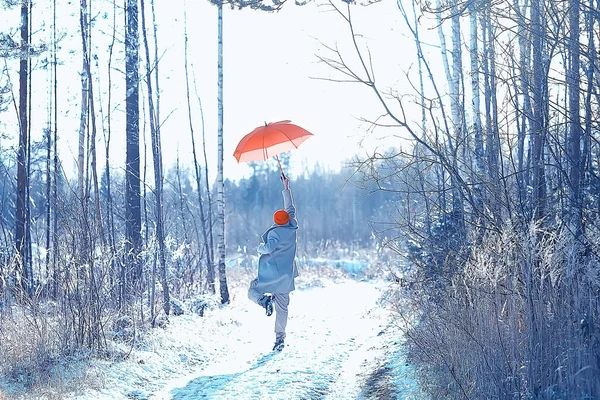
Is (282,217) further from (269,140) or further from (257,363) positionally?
(257,363)

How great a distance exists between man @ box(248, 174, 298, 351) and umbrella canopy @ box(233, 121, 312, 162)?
1.62 ft

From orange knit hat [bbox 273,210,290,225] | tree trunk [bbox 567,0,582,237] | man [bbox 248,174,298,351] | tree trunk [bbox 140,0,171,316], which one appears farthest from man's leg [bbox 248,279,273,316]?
tree trunk [bbox 567,0,582,237]

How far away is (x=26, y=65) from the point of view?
14.7 meters

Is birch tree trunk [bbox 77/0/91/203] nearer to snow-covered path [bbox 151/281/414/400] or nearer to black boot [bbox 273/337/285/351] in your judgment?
snow-covered path [bbox 151/281/414/400]

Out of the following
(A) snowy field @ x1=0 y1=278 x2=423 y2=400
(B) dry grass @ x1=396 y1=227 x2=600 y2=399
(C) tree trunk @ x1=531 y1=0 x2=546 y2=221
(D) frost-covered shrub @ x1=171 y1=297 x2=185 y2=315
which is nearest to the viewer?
(B) dry grass @ x1=396 y1=227 x2=600 y2=399

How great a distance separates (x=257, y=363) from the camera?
8516 millimetres

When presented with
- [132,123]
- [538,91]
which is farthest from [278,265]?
Answer: [132,123]

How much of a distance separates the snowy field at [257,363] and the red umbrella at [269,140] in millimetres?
2625

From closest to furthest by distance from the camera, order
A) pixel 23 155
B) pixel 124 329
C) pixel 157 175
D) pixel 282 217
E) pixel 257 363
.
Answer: pixel 257 363
pixel 282 217
pixel 124 329
pixel 157 175
pixel 23 155

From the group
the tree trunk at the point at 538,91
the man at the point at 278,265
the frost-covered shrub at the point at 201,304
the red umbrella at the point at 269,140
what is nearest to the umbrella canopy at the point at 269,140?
the red umbrella at the point at 269,140

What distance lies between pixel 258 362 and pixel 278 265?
51.9 inches

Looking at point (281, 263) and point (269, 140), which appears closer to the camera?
point (269, 140)

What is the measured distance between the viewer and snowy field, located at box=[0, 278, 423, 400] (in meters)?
6.99

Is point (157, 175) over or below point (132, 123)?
below
